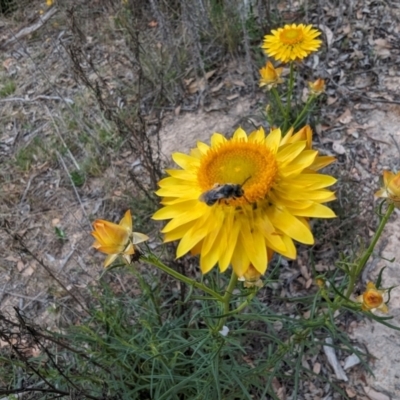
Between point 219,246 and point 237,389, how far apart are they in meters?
1.04

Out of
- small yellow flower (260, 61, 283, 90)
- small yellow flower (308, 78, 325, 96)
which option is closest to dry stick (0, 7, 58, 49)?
small yellow flower (260, 61, 283, 90)

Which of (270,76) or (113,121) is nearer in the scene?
(270,76)

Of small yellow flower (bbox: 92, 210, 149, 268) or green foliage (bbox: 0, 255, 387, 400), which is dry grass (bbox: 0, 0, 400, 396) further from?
small yellow flower (bbox: 92, 210, 149, 268)

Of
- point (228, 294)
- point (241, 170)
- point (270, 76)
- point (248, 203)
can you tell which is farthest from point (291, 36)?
point (228, 294)

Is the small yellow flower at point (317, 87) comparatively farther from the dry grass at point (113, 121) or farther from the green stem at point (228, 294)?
the green stem at point (228, 294)

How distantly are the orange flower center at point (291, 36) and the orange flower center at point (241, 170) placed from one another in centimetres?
144

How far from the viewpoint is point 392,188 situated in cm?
136

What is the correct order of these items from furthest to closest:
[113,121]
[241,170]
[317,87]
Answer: [113,121] < [317,87] < [241,170]

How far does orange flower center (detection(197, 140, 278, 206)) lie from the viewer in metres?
1.39

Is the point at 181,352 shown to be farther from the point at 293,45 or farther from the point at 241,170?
the point at 293,45

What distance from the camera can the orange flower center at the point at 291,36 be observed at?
9.04ft

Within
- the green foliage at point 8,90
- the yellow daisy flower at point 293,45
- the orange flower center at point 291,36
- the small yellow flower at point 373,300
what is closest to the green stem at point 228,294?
the small yellow flower at point 373,300

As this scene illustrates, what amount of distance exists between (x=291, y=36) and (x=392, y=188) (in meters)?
1.67

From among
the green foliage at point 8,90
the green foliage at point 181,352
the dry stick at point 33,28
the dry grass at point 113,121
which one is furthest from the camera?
the dry stick at point 33,28
